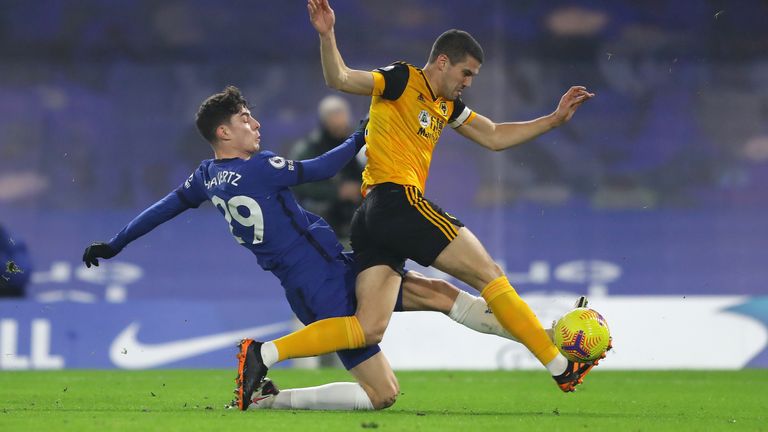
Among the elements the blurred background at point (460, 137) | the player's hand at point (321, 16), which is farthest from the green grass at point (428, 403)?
the blurred background at point (460, 137)

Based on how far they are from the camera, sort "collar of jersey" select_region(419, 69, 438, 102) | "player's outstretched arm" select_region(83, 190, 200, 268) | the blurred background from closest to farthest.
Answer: "player's outstretched arm" select_region(83, 190, 200, 268) → "collar of jersey" select_region(419, 69, 438, 102) → the blurred background

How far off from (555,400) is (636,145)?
6954mm

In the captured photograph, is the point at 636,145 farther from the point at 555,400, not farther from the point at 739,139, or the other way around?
the point at 555,400

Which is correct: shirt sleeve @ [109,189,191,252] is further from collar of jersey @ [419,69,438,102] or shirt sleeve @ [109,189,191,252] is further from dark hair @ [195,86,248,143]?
collar of jersey @ [419,69,438,102]

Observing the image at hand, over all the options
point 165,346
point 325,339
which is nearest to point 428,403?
point 325,339

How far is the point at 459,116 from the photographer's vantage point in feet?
20.3

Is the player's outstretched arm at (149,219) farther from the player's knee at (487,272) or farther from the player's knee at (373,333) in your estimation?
the player's knee at (487,272)

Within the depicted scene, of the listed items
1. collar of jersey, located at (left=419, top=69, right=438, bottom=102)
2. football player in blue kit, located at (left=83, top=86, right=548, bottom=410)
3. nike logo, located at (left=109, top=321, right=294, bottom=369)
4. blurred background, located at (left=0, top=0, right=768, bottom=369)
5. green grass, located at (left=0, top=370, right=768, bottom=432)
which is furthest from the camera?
blurred background, located at (left=0, top=0, right=768, bottom=369)

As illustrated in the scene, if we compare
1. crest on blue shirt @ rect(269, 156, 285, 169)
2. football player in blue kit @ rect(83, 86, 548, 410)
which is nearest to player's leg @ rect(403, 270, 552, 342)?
football player in blue kit @ rect(83, 86, 548, 410)

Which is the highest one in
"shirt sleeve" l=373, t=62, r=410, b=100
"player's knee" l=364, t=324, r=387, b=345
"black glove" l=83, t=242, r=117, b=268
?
"shirt sleeve" l=373, t=62, r=410, b=100

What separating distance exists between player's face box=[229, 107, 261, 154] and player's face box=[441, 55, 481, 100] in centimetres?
93

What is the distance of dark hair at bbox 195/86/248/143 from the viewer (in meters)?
5.64

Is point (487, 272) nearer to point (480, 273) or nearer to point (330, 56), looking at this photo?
point (480, 273)

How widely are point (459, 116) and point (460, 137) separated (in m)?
6.90
